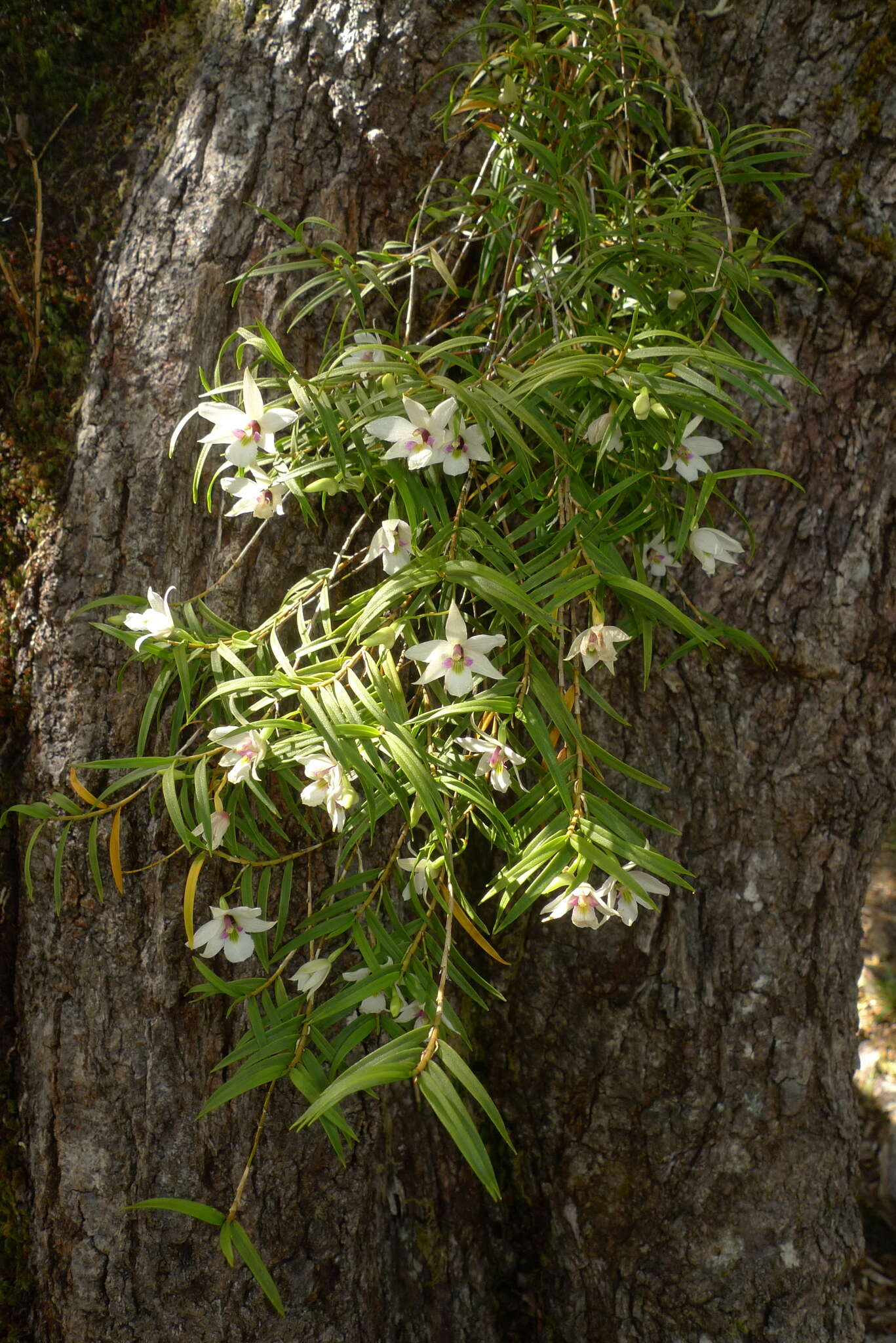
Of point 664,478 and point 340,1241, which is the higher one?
point 664,478

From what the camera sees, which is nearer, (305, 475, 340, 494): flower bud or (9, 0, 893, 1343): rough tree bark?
(305, 475, 340, 494): flower bud

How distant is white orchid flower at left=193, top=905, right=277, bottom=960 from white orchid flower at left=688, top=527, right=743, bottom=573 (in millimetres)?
795

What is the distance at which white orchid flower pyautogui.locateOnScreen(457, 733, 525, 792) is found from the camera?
1.03 meters

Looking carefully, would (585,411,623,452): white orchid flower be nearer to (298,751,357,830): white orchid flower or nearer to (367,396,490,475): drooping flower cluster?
(367,396,490,475): drooping flower cluster

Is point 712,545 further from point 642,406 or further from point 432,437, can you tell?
point 432,437

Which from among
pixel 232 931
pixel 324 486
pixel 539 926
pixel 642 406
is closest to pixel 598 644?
pixel 642 406

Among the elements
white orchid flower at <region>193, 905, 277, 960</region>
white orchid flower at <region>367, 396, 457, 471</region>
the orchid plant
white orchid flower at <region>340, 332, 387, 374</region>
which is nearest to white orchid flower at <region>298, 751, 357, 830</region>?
the orchid plant

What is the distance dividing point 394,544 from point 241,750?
0.32m

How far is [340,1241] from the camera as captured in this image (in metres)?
1.56

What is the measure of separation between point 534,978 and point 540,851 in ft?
2.69

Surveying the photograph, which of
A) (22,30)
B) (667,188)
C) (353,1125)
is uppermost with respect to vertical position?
(22,30)

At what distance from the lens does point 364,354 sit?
1196 millimetres

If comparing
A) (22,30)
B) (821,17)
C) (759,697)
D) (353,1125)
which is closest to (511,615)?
(759,697)

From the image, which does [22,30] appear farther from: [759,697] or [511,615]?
[759,697]
